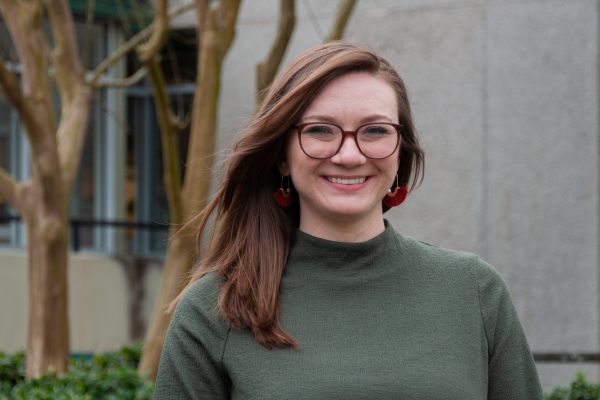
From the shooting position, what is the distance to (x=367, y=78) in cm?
174

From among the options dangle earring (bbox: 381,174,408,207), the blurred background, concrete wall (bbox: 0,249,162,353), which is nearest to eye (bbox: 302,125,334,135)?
dangle earring (bbox: 381,174,408,207)

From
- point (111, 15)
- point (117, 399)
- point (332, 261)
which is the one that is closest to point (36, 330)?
point (117, 399)

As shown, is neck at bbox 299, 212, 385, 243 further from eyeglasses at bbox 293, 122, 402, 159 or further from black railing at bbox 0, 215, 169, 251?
black railing at bbox 0, 215, 169, 251

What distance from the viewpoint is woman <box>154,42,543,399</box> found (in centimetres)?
164

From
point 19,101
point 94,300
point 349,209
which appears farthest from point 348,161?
point 94,300

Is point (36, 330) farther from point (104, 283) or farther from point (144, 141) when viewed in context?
point (144, 141)

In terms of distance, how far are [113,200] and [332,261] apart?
7377mm

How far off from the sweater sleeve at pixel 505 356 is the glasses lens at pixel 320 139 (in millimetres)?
539

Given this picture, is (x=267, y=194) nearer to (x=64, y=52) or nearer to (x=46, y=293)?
(x=46, y=293)

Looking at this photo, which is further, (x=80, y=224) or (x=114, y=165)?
(x=114, y=165)

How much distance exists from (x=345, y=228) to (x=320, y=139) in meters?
0.26

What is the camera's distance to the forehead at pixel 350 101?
169 centimetres

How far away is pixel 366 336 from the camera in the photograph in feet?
5.55

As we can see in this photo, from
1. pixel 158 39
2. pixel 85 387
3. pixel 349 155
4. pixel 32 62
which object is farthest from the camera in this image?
pixel 158 39
